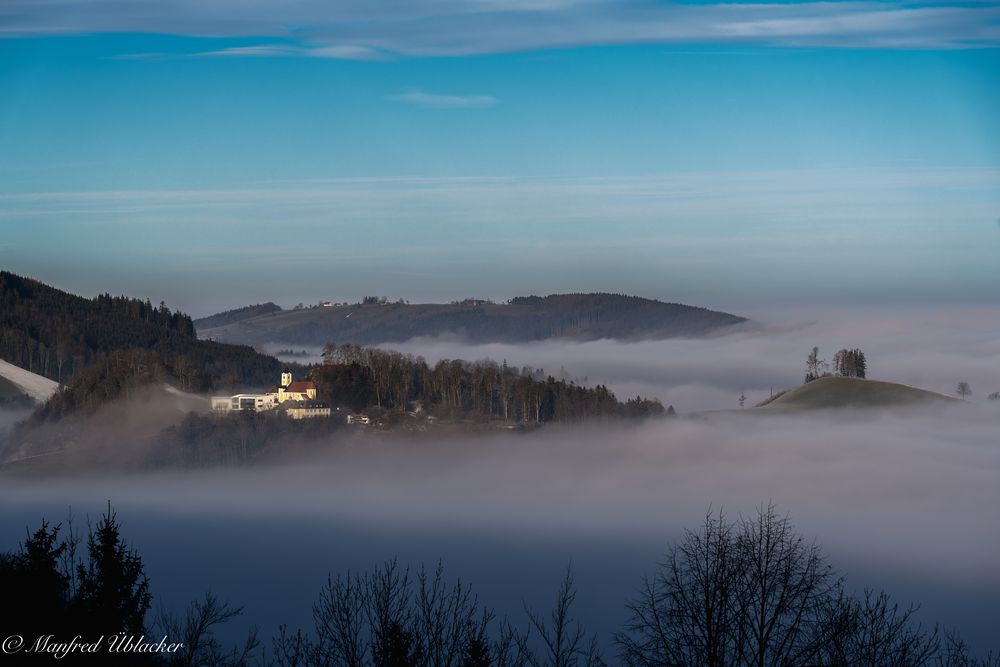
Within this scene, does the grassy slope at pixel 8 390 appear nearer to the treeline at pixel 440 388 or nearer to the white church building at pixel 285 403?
the white church building at pixel 285 403

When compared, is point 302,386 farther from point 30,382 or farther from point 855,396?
point 855,396

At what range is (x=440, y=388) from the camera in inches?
6486

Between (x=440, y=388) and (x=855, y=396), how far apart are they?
181ft

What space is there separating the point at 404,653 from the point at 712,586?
7.92 m

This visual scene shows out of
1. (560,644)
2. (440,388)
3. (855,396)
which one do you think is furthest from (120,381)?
(560,644)

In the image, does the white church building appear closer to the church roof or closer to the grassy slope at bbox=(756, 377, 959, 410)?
the church roof

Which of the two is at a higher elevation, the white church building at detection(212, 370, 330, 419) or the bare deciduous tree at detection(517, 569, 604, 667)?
the white church building at detection(212, 370, 330, 419)

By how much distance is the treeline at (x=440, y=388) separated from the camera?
522 ft

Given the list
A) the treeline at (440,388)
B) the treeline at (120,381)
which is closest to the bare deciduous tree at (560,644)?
the treeline at (440,388)

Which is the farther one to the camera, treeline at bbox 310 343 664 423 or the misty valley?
treeline at bbox 310 343 664 423

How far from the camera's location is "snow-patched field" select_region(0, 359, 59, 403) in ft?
606

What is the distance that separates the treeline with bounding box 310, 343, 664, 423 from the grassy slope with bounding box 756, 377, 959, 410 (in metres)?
28.8

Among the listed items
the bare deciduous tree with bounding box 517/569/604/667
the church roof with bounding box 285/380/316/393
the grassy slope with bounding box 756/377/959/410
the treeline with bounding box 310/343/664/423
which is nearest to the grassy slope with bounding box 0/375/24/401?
the treeline with bounding box 310/343/664/423

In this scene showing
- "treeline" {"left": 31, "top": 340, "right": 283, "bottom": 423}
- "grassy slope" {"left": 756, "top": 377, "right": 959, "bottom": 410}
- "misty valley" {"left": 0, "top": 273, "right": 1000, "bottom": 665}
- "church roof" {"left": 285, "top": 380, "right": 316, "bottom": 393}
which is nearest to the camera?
"misty valley" {"left": 0, "top": 273, "right": 1000, "bottom": 665}
